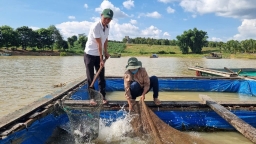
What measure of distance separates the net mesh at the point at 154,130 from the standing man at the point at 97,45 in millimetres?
897

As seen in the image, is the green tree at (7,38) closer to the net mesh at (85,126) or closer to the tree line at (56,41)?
the tree line at (56,41)

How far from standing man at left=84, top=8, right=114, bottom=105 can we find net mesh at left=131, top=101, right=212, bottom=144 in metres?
0.90

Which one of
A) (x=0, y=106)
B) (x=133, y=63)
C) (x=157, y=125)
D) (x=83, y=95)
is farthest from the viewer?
(x=0, y=106)

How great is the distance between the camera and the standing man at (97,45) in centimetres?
397

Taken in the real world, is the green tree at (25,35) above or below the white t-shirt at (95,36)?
above

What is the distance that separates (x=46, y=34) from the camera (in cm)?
6194

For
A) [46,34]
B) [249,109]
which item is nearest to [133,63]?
[249,109]

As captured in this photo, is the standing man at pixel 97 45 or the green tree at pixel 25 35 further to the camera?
the green tree at pixel 25 35

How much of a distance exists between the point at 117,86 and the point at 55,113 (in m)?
4.63

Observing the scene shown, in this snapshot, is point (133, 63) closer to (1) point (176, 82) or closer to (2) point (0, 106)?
(2) point (0, 106)

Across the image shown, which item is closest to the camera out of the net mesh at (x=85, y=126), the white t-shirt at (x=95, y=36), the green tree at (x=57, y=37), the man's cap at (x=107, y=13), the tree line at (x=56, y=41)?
the net mesh at (x=85, y=126)

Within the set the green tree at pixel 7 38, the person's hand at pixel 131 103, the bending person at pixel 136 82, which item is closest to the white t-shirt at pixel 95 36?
the bending person at pixel 136 82

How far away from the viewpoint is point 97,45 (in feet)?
13.8

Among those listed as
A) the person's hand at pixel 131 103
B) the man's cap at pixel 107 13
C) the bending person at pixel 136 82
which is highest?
the man's cap at pixel 107 13
